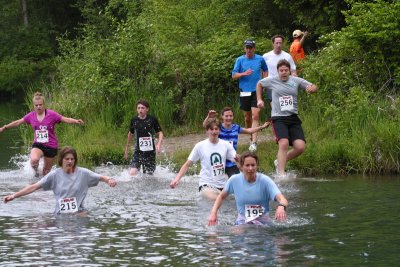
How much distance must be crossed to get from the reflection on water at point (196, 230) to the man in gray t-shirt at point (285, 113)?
0.63 meters

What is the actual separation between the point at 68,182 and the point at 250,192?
9.75 feet

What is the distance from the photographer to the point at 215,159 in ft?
49.1

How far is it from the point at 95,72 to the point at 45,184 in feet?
37.6

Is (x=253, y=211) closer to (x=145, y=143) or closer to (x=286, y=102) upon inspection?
(x=286, y=102)

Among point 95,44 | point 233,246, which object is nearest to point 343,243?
point 233,246

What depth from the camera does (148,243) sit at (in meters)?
12.1

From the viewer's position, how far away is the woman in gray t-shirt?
13.9 metres

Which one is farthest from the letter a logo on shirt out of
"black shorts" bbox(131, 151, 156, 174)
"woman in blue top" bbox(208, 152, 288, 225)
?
"black shorts" bbox(131, 151, 156, 174)

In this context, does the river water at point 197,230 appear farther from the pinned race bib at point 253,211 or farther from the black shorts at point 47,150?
the black shorts at point 47,150

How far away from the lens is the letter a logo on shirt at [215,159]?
49.1ft

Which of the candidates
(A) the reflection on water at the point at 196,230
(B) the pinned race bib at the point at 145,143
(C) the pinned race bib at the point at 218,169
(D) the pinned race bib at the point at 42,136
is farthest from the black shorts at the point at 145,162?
(C) the pinned race bib at the point at 218,169

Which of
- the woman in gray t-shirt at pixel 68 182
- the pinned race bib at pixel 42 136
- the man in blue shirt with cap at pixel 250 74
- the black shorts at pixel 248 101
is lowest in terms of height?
the woman in gray t-shirt at pixel 68 182

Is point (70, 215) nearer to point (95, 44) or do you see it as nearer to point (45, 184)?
point (45, 184)

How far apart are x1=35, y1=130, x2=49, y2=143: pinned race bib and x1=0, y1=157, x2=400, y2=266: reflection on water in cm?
150
